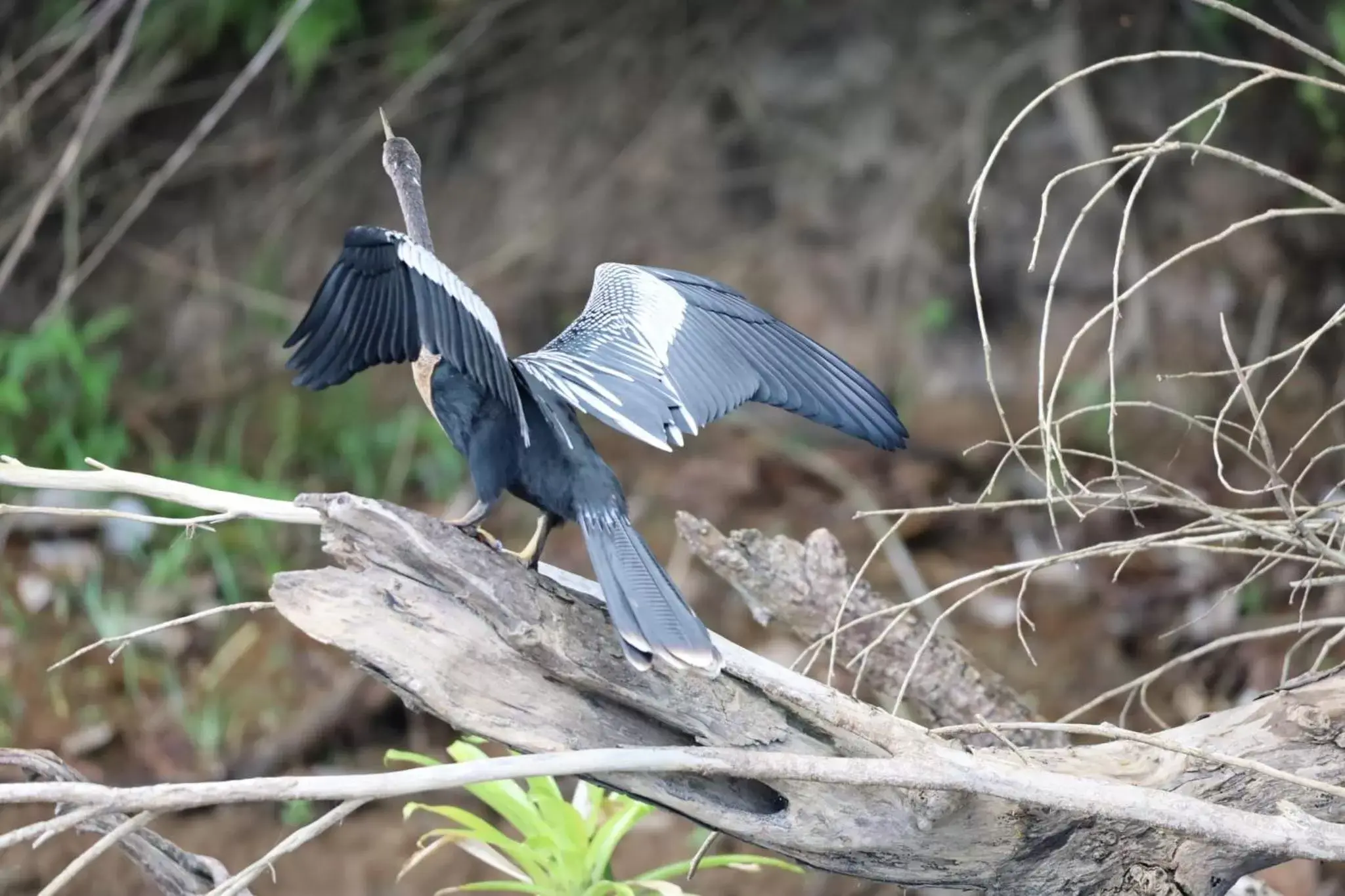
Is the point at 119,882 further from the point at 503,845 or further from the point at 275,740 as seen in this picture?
the point at 503,845

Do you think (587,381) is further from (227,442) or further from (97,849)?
(227,442)

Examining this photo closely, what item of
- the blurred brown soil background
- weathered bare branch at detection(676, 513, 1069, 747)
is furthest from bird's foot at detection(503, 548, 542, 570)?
the blurred brown soil background

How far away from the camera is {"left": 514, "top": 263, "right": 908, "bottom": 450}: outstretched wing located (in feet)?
5.90

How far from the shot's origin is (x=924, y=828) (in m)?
1.69

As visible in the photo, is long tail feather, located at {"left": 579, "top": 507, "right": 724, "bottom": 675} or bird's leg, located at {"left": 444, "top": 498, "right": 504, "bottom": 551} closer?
long tail feather, located at {"left": 579, "top": 507, "right": 724, "bottom": 675}

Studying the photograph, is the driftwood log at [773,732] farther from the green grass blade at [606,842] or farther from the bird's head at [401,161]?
the bird's head at [401,161]

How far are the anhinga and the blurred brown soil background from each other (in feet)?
5.81

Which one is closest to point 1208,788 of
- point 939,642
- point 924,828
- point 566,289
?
point 924,828

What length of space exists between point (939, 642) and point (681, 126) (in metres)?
2.98

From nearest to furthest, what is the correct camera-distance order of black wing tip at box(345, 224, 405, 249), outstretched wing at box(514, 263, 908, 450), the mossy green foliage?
black wing tip at box(345, 224, 405, 249) < outstretched wing at box(514, 263, 908, 450) < the mossy green foliage

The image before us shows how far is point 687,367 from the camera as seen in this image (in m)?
2.02

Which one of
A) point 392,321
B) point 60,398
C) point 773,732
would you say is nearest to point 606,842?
point 773,732

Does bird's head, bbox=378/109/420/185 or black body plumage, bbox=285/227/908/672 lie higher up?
bird's head, bbox=378/109/420/185

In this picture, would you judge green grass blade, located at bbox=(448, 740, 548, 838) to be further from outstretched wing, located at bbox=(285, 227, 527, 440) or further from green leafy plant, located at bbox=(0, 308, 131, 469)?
green leafy plant, located at bbox=(0, 308, 131, 469)
